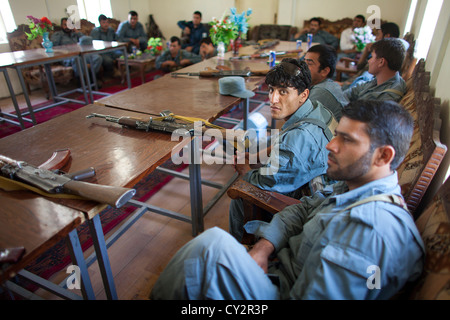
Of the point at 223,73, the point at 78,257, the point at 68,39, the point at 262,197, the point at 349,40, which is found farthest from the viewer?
the point at 349,40

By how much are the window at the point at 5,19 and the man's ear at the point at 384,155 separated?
641 cm

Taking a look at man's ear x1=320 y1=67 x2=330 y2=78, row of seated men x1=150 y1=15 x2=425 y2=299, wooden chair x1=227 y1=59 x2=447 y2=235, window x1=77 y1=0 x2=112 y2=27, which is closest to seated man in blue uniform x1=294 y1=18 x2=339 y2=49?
man's ear x1=320 y1=67 x2=330 y2=78

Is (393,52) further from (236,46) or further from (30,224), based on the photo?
(30,224)

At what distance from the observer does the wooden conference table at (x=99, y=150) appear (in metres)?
1.25

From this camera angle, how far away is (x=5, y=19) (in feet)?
16.9

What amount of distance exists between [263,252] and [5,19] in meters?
6.42

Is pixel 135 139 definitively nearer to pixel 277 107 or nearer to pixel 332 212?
pixel 277 107

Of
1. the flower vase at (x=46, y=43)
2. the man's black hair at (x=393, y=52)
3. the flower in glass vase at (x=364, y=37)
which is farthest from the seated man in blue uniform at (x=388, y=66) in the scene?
the flower vase at (x=46, y=43)

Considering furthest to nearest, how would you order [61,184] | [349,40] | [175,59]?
[349,40] < [175,59] < [61,184]

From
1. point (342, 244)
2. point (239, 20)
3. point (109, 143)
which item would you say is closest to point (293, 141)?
point (342, 244)

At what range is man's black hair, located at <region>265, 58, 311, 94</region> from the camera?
5.43 feet

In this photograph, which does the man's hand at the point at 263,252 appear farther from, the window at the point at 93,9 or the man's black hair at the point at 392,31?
the window at the point at 93,9
